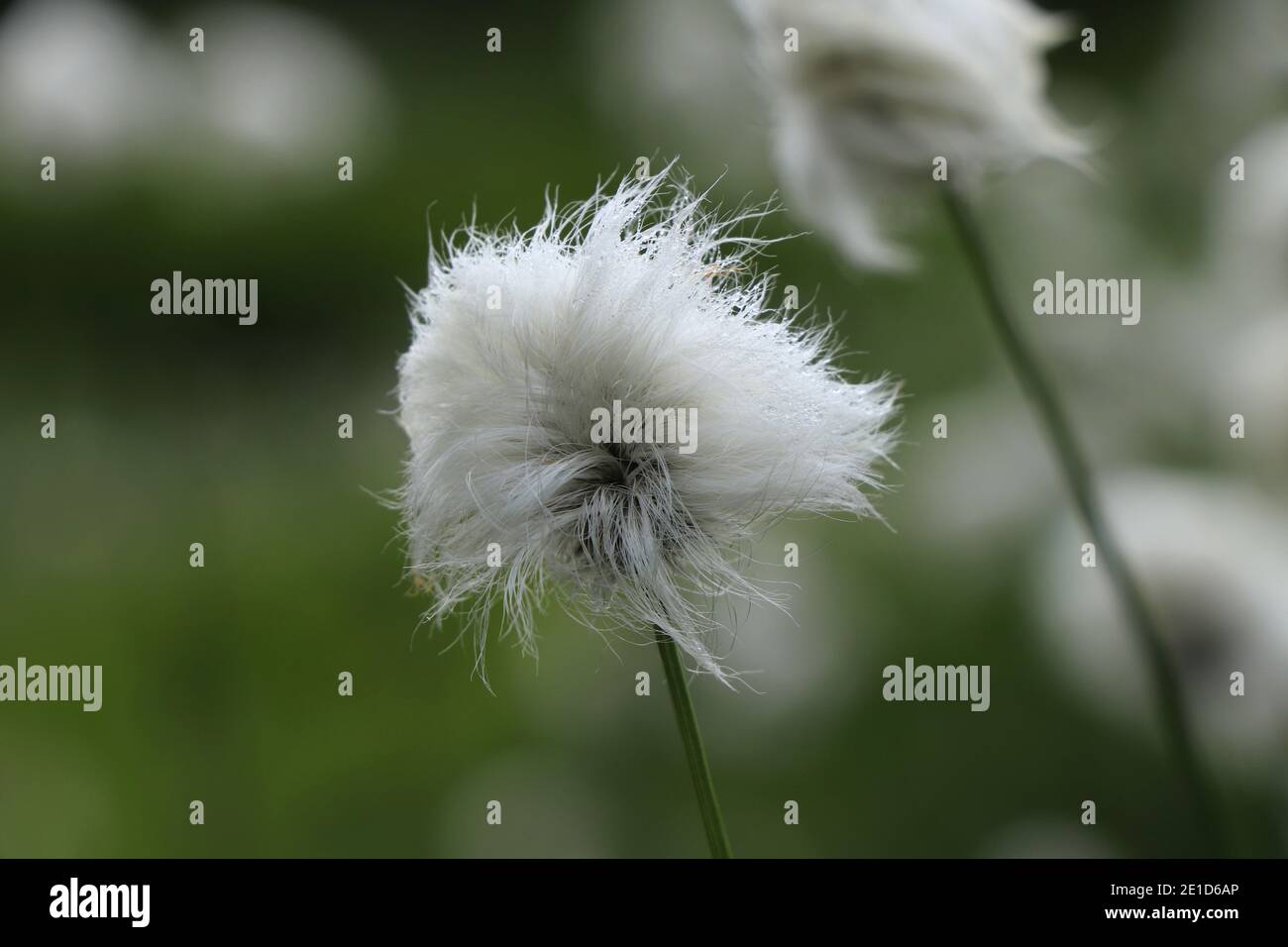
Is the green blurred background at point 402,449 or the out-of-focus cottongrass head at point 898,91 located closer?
the out-of-focus cottongrass head at point 898,91

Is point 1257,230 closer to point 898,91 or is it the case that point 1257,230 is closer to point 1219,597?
point 1219,597

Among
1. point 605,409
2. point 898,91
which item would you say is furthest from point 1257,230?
point 605,409

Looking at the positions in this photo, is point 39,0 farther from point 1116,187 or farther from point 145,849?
point 1116,187

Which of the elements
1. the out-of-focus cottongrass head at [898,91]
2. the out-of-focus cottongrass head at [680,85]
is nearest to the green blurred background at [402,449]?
the out-of-focus cottongrass head at [680,85]

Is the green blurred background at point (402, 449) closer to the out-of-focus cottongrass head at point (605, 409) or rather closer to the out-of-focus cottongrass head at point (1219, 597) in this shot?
the out-of-focus cottongrass head at point (1219, 597)

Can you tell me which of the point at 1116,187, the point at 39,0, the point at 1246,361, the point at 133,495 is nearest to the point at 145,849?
the point at 133,495
